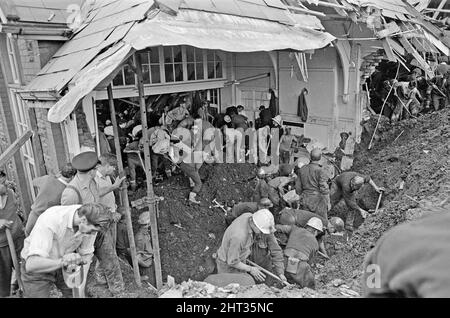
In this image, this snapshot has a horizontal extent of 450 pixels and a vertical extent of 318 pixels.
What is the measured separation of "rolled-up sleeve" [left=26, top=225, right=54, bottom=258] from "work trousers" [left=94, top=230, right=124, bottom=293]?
2.10 ft

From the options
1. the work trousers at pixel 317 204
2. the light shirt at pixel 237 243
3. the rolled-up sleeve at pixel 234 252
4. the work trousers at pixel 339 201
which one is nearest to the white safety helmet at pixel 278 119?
the work trousers at pixel 339 201

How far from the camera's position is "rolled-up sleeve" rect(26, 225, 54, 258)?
282 centimetres

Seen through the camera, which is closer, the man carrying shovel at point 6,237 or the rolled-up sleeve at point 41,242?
the rolled-up sleeve at point 41,242

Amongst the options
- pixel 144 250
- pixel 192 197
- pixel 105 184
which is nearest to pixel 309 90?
pixel 192 197

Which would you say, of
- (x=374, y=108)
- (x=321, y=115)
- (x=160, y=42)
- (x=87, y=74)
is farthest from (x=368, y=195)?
(x=87, y=74)

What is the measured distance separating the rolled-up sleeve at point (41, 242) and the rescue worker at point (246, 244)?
2.32 m

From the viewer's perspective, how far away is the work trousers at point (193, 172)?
718 cm

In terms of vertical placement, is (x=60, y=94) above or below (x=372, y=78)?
above

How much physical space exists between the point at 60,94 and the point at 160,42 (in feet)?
5.42

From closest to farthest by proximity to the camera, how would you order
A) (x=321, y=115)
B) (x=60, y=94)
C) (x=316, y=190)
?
(x=60, y=94) → (x=316, y=190) → (x=321, y=115)

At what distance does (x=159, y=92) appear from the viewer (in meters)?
7.90

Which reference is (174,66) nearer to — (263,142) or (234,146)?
(234,146)

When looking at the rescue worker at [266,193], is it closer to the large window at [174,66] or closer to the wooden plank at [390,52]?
the large window at [174,66]
